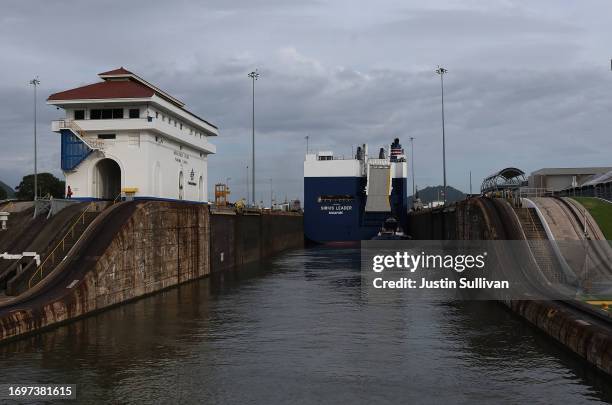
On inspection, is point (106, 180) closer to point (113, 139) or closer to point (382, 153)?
point (113, 139)

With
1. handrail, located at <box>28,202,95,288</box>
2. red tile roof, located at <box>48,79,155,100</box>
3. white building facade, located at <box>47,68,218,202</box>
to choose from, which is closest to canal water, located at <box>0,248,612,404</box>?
handrail, located at <box>28,202,95,288</box>

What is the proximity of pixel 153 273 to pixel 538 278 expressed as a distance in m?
21.0

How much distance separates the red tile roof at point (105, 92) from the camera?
137 ft

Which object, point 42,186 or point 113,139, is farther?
point 42,186

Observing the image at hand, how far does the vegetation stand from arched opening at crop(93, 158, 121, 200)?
32.8m

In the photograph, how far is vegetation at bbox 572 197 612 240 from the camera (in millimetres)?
31202

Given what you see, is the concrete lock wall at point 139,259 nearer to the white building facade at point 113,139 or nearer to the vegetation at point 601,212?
the white building facade at point 113,139

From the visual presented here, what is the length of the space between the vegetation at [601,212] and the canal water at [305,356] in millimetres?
7385

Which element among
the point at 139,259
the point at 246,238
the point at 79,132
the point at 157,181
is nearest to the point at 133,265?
the point at 139,259

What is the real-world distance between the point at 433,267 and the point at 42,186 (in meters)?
78.4

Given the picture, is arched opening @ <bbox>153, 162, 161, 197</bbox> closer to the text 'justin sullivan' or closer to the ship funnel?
the text 'justin sullivan'

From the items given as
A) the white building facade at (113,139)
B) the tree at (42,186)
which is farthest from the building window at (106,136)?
the tree at (42,186)

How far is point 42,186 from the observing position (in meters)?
105

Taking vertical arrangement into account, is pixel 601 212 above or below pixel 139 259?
above
